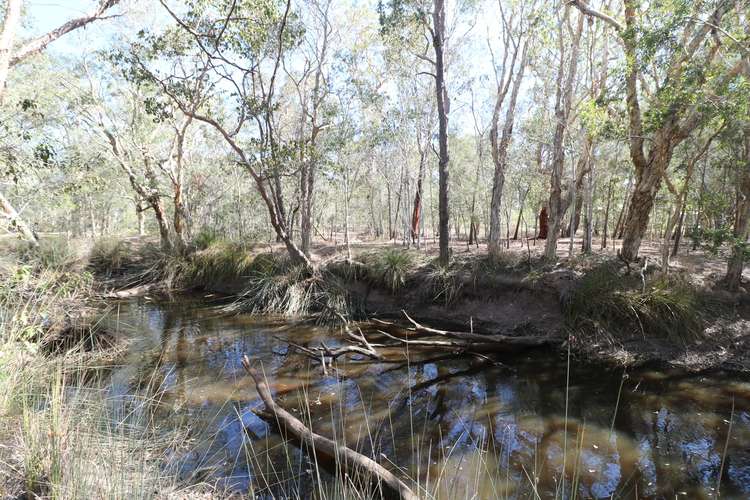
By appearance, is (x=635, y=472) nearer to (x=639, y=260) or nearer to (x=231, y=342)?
(x=639, y=260)

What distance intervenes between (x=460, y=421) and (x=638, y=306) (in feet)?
15.0

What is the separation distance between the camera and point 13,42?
561 cm

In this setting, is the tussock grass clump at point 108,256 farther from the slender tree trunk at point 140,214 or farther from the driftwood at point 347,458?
the driftwood at point 347,458

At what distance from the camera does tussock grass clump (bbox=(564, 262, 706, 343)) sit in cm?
695

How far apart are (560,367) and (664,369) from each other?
1649 mm

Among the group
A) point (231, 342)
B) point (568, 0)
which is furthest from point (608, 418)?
point (568, 0)

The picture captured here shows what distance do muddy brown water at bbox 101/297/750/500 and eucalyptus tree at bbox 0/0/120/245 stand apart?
8.43 ft

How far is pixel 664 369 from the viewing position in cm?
645

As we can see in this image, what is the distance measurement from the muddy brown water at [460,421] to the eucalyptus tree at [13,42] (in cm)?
257

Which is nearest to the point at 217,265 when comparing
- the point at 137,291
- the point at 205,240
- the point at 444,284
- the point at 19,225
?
the point at 205,240

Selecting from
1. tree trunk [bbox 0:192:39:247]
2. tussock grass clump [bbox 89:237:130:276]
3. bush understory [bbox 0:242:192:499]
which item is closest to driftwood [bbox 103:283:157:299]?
tussock grass clump [bbox 89:237:130:276]

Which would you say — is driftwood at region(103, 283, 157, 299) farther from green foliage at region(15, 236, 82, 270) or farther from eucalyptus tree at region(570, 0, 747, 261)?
eucalyptus tree at region(570, 0, 747, 261)

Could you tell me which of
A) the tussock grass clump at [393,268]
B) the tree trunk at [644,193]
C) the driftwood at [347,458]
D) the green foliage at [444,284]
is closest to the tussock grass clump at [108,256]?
the tussock grass clump at [393,268]

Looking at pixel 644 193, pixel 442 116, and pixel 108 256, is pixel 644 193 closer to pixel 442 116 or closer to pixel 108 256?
pixel 442 116
